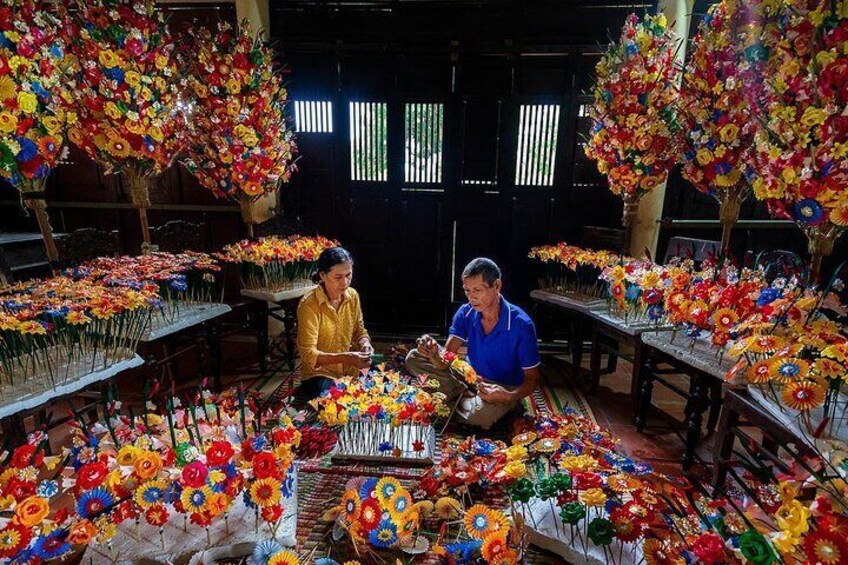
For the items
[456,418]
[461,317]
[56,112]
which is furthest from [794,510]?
[56,112]

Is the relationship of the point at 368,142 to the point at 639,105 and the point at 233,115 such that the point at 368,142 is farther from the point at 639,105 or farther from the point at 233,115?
the point at 639,105

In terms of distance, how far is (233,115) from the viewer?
13.3 ft

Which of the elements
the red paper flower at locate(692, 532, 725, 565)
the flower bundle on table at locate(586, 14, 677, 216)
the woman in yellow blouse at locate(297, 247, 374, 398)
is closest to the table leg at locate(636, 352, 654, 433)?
the flower bundle on table at locate(586, 14, 677, 216)

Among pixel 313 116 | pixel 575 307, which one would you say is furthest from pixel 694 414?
pixel 313 116

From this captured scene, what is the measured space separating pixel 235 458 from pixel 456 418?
5.51 ft

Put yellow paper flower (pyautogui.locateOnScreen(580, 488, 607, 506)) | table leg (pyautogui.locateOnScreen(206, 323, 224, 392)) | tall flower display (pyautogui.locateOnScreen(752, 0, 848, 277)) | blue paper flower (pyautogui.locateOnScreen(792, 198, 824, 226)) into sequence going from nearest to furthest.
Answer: yellow paper flower (pyautogui.locateOnScreen(580, 488, 607, 506)), tall flower display (pyautogui.locateOnScreen(752, 0, 848, 277)), blue paper flower (pyautogui.locateOnScreen(792, 198, 824, 226)), table leg (pyautogui.locateOnScreen(206, 323, 224, 392))

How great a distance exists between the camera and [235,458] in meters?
1.57

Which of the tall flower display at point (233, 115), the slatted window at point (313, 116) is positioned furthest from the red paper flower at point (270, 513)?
the slatted window at point (313, 116)

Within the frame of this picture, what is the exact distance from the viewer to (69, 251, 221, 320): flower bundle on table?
314cm

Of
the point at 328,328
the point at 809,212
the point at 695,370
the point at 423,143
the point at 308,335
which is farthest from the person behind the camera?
the point at 423,143

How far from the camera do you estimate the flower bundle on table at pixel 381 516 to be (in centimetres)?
165

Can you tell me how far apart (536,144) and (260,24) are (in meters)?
3.54

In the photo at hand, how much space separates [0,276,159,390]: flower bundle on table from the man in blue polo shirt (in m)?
1.82

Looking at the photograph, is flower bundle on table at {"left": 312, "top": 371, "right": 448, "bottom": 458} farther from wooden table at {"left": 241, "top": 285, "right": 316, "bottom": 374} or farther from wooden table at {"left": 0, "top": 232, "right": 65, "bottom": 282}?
wooden table at {"left": 0, "top": 232, "right": 65, "bottom": 282}
